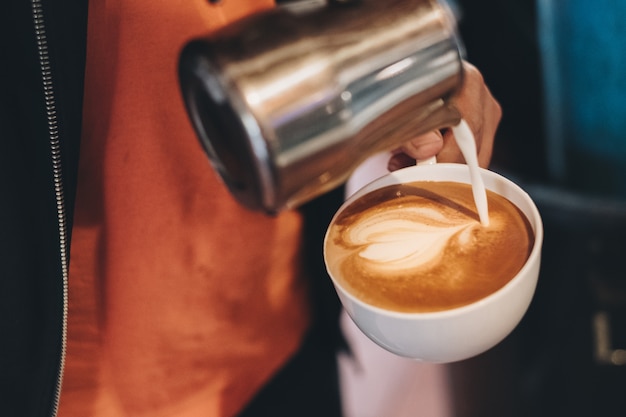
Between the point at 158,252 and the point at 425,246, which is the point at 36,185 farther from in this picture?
the point at 425,246

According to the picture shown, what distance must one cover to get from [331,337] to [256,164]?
71cm

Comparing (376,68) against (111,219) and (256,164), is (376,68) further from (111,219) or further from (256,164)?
(111,219)

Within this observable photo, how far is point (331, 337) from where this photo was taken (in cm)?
107

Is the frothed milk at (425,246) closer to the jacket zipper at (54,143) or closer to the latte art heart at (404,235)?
the latte art heart at (404,235)

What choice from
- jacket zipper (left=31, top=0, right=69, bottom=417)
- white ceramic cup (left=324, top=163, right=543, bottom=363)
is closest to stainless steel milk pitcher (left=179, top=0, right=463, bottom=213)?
white ceramic cup (left=324, top=163, right=543, bottom=363)

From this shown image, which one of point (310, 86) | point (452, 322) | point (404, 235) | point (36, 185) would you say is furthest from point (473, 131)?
point (36, 185)

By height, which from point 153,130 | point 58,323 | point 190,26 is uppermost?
point 190,26

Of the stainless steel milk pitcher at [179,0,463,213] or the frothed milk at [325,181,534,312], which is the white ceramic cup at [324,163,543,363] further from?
the stainless steel milk pitcher at [179,0,463,213]

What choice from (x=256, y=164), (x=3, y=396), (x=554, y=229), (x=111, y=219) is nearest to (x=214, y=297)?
(x=111, y=219)

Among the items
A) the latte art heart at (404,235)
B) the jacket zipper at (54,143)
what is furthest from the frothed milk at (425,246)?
the jacket zipper at (54,143)

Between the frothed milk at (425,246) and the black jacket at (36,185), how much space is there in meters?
0.31

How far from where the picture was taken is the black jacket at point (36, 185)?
646mm

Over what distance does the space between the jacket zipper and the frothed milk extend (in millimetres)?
300

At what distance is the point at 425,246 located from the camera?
66cm
